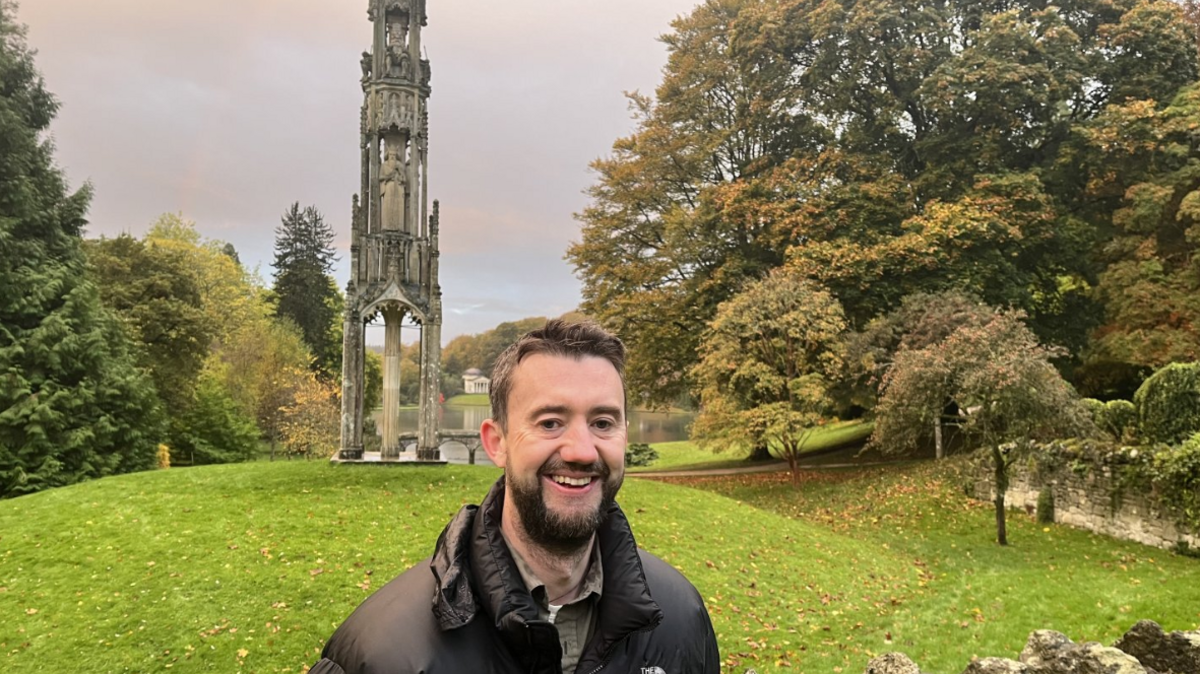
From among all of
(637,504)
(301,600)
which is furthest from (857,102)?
(301,600)

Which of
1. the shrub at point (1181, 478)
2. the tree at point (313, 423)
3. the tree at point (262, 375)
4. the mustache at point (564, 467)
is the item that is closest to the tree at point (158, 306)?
the tree at point (313, 423)

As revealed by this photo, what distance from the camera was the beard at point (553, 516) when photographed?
191 cm

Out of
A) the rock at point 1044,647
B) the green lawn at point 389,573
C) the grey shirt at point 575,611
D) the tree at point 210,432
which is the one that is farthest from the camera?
the tree at point 210,432

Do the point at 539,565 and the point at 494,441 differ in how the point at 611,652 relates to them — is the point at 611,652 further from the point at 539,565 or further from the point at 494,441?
the point at 494,441

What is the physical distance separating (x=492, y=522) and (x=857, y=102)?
27.8 m

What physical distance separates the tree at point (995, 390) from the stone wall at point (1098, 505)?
167 cm

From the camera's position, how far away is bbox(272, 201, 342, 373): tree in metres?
49.7

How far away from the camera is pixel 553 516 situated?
1.91 metres

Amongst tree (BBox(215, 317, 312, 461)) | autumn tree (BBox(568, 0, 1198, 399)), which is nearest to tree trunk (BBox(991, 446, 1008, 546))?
autumn tree (BBox(568, 0, 1198, 399))

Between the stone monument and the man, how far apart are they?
14190 millimetres

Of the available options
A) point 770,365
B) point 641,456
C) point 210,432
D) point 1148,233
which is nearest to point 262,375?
point 210,432

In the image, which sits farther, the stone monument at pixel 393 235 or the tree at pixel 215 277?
the tree at pixel 215 277

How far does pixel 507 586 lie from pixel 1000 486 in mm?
15146

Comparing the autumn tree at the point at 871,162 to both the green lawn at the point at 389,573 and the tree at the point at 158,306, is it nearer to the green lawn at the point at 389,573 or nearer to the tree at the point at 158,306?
the green lawn at the point at 389,573
